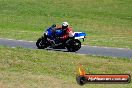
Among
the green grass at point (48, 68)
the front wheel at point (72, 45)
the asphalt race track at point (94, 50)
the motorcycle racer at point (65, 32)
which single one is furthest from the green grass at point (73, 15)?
the green grass at point (48, 68)

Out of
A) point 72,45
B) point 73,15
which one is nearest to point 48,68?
point 72,45

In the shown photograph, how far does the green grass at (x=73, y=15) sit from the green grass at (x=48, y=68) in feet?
57.6

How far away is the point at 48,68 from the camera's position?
1602cm

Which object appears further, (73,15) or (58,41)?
(73,15)

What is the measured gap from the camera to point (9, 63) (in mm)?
16578

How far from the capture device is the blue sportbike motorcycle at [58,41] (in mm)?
22984

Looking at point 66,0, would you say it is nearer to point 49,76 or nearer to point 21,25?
point 21,25

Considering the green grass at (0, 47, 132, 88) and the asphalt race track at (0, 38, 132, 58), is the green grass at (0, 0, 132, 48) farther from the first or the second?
the green grass at (0, 47, 132, 88)

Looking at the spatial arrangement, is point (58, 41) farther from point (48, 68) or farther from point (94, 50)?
point (48, 68)

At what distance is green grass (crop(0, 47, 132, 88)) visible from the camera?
13.3 metres

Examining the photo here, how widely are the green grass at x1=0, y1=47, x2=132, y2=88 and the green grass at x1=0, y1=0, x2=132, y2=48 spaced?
1754 cm

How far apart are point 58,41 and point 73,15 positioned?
2966 cm

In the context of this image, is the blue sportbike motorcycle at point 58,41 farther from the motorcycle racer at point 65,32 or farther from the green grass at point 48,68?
the green grass at point 48,68

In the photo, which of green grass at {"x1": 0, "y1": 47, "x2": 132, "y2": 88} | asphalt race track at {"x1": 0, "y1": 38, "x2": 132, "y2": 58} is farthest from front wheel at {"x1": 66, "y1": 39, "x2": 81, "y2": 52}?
green grass at {"x1": 0, "y1": 47, "x2": 132, "y2": 88}
